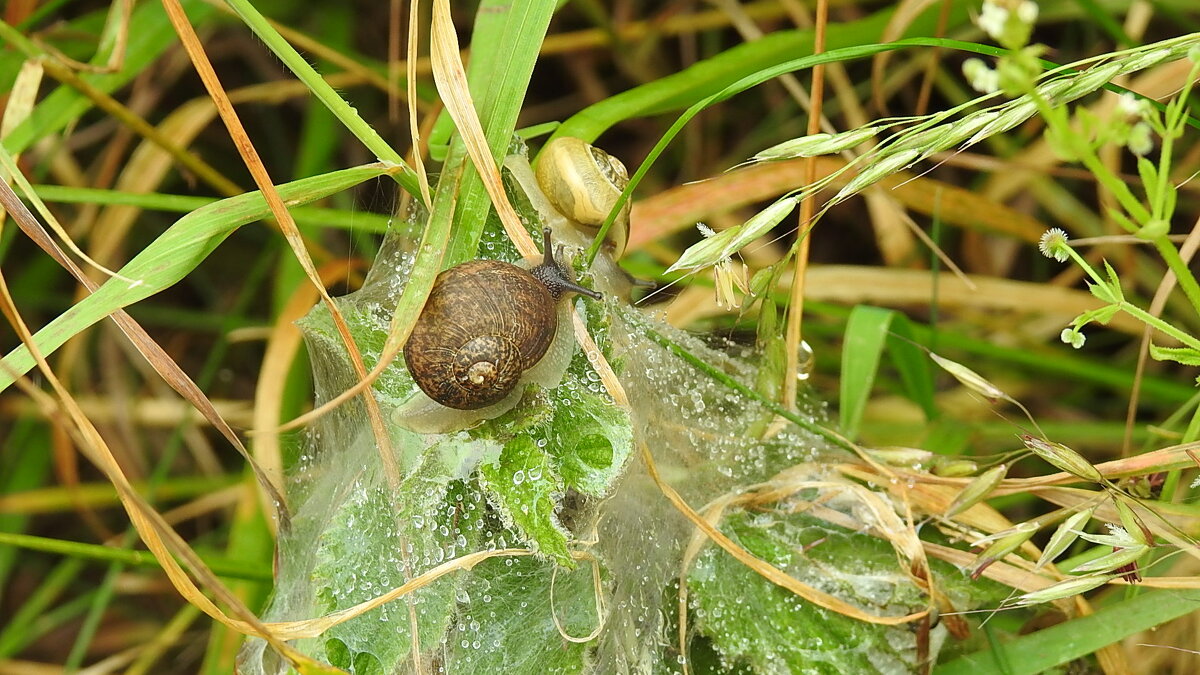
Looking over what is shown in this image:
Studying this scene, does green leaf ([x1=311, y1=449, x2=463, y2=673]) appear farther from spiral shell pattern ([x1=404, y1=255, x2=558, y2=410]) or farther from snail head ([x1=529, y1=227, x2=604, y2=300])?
snail head ([x1=529, y1=227, x2=604, y2=300])

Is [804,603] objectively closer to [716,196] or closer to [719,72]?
[716,196]

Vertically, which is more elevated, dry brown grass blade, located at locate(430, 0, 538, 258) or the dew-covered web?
dry brown grass blade, located at locate(430, 0, 538, 258)

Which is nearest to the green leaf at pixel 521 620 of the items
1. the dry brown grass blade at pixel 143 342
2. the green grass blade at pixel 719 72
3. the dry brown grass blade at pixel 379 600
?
the dry brown grass blade at pixel 379 600

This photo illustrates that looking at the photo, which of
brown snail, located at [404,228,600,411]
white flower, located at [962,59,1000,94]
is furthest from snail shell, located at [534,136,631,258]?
white flower, located at [962,59,1000,94]

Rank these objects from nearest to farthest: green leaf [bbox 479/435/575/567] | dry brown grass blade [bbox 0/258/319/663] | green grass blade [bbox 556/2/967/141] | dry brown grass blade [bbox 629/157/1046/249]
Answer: dry brown grass blade [bbox 0/258/319/663]
green leaf [bbox 479/435/575/567]
green grass blade [bbox 556/2/967/141]
dry brown grass blade [bbox 629/157/1046/249]

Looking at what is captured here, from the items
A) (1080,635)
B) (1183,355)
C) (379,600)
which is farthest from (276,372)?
(1183,355)

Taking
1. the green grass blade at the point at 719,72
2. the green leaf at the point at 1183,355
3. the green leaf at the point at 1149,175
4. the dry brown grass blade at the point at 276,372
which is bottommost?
the dry brown grass blade at the point at 276,372

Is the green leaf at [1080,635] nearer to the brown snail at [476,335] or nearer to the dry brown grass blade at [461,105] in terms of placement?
the brown snail at [476,335]
